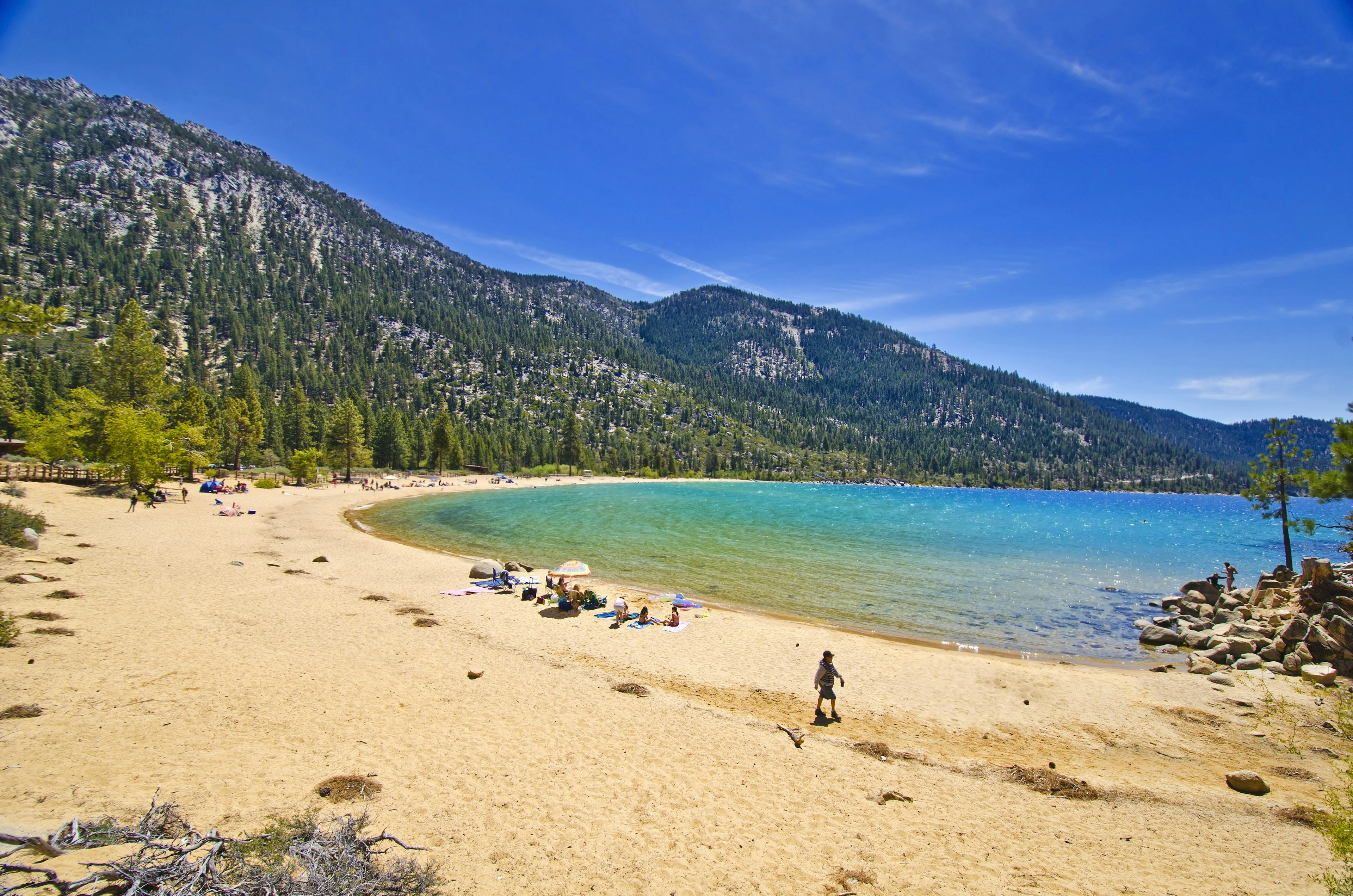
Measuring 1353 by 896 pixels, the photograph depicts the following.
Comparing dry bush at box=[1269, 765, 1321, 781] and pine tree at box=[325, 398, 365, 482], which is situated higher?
pine tree at box=[325, 398, 365, 482]

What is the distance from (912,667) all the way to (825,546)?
982 inches

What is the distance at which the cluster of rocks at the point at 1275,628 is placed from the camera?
15711 mm

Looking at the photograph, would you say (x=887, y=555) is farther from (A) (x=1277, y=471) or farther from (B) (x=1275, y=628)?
(A) (x=1277, y=471)

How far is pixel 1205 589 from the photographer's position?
2480 cm

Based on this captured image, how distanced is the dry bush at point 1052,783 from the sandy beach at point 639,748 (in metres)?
0.18

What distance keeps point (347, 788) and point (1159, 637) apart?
1030 inches

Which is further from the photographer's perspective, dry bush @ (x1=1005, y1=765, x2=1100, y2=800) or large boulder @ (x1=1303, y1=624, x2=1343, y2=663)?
large boulder @ (x1=1303, y1=624, x2=1343, y2=663)

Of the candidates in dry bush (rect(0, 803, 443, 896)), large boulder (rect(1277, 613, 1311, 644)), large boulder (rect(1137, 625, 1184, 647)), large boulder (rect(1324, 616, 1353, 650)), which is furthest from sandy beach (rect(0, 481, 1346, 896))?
large boulder (rect(1137, 625, 1184, 647))

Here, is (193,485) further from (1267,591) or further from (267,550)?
(1267,591)

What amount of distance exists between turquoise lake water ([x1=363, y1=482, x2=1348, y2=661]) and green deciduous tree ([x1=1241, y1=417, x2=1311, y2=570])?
5.29 metres

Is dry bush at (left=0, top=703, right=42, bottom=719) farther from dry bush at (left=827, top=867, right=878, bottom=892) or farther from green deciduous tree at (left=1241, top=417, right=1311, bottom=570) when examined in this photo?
green deciduous tree at (left=1241, top=417, right=1311, bottom=570)

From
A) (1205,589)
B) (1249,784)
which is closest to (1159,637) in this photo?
(1205,589)

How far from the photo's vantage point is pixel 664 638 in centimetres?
1745

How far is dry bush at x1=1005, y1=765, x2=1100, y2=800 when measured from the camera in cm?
916
